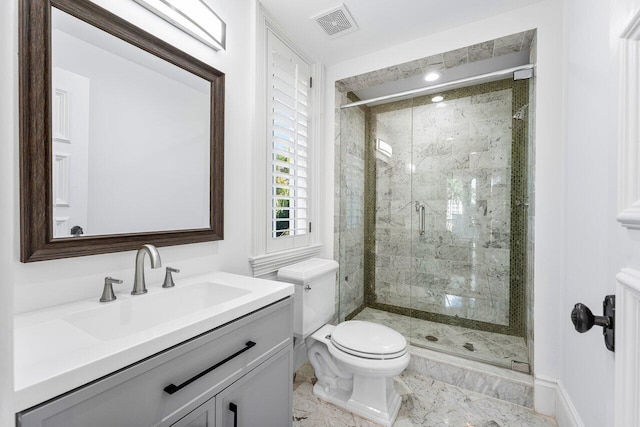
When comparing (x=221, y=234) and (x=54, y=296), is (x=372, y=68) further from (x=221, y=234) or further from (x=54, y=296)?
(x=54, y=296)

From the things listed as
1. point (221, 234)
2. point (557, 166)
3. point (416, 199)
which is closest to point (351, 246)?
point (416, 199)

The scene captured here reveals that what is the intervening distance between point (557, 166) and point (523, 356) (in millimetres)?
1263

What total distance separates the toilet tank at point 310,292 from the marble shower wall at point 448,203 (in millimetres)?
1030

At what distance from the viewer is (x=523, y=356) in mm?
1842

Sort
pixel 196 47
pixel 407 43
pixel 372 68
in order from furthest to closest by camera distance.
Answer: pixel 372 68 → pixel 407 43 → pixel 196 47

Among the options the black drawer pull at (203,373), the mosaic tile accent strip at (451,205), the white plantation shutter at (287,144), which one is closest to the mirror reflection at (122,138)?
the white plantation shutter at (287,144)

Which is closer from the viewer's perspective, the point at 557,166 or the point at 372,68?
the point at 557,166

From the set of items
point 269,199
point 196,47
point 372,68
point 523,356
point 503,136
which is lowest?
point 523,356

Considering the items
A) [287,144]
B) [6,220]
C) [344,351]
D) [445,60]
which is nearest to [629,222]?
[6,220]

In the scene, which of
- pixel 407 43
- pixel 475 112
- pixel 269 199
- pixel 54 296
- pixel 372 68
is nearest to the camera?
pixel 54 296

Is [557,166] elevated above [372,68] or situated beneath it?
situated beneath

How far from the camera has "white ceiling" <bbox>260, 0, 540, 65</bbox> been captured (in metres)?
1.60

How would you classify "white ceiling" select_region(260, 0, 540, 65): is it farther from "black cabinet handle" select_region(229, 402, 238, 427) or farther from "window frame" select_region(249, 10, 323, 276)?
"black cabinet handle" select_region(229, 402, 238, 427)

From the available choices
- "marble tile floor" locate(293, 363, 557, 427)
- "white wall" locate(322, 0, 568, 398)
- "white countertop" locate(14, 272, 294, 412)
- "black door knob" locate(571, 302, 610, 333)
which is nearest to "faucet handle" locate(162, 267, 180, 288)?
"white countertop" locate(14, 272, 294, 412)
